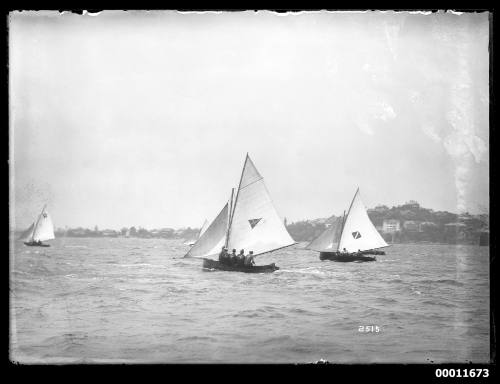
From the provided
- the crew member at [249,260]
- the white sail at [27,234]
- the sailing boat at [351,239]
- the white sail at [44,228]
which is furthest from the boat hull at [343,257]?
the white sail at [27,234]

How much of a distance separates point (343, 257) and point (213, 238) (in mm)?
1820

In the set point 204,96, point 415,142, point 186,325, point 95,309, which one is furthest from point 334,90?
point 95,309

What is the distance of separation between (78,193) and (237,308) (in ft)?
8.43

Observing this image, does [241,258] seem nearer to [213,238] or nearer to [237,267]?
[237,267]

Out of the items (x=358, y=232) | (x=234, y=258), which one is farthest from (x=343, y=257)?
(x=234, y=258)

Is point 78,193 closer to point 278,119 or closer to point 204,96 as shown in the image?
point 204,96

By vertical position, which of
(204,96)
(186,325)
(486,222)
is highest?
(204,96)

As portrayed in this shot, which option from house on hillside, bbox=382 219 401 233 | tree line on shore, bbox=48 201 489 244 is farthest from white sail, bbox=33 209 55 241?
house on hillside, bbox=382 219 401 233

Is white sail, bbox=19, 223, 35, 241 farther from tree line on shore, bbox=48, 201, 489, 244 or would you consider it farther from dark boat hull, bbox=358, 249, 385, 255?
dark boat hull, bbox=358, 249, 385, 255

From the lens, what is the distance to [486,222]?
6.90m

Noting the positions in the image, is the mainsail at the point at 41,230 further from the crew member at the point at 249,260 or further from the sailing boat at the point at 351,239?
the sailing boat at the point at 351,239

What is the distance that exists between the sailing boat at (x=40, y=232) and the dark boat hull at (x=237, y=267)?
2.06 metres

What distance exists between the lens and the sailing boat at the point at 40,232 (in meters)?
6.70

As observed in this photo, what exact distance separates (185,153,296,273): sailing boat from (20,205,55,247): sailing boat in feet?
5.94
